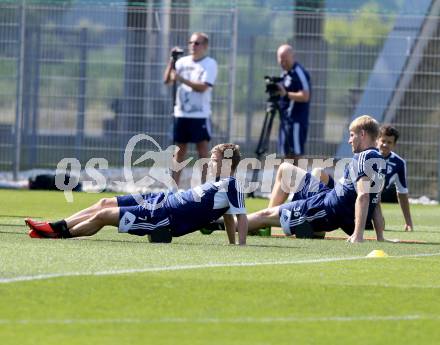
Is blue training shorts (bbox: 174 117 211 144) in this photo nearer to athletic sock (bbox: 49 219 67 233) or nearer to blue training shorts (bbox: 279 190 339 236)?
blue training shorts (bbox: 279 190 339 236)

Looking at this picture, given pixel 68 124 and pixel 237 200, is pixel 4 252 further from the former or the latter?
pixel 68 124

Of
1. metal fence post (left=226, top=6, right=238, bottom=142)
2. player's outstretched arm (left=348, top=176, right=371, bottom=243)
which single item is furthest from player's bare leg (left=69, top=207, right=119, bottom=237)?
metal fence post (left=226, top=6, right=238, bottom=142)

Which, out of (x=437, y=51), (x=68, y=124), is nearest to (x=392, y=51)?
(x=437, y=51)

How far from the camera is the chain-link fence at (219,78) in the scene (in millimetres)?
22281

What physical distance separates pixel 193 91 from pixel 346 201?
256 inches

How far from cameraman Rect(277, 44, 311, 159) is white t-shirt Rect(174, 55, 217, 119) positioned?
100cm

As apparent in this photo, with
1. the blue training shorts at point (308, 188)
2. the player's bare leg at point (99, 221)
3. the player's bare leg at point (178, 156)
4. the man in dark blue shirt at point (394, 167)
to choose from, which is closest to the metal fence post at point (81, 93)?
the player's bare leg at point (178, 156)

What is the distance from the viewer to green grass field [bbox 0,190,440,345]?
689 centimetres

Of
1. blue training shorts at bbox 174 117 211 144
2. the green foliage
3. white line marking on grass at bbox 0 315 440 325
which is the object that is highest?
the green foliage

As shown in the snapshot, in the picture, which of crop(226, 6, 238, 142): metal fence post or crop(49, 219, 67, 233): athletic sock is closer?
crop(49, 219, 67, 233): athletic sock

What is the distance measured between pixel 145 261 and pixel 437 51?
43.7 feet

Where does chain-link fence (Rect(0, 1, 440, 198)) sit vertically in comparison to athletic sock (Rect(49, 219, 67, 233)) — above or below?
above

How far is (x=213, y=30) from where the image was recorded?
895 inches

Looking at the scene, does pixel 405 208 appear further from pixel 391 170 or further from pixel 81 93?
pixel 81 93
